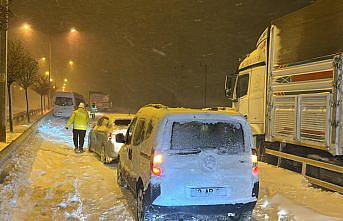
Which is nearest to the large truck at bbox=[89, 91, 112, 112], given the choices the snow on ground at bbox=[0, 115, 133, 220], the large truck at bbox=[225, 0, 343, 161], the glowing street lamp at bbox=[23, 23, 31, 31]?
the glowing street lamp at bbox=[23, 23, 31, 31]

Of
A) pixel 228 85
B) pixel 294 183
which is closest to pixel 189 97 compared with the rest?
pixel 228 85

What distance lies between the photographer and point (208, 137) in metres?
5.92

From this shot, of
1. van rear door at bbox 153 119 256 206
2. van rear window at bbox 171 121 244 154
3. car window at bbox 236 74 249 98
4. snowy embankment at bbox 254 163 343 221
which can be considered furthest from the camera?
car window at bbox 236 74 249 98

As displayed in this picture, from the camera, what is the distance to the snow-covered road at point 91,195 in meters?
6.73

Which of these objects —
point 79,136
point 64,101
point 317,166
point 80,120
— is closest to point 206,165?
point 317,166

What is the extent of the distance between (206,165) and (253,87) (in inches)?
283

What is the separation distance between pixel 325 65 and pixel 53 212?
19.2ft

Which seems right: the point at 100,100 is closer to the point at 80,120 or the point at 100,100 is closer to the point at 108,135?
the point at 80,120

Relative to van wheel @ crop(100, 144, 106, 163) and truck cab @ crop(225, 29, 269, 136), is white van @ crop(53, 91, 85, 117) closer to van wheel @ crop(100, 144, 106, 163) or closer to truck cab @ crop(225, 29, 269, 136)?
van wheel @ crop(100, 144, 106, 163)

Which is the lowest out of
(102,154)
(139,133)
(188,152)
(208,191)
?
(102,154)

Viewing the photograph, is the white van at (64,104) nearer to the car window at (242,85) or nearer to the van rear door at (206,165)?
the car window at (242,85)

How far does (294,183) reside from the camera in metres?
9.42

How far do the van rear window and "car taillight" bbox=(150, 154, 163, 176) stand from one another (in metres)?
0.22

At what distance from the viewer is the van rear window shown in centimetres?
581
